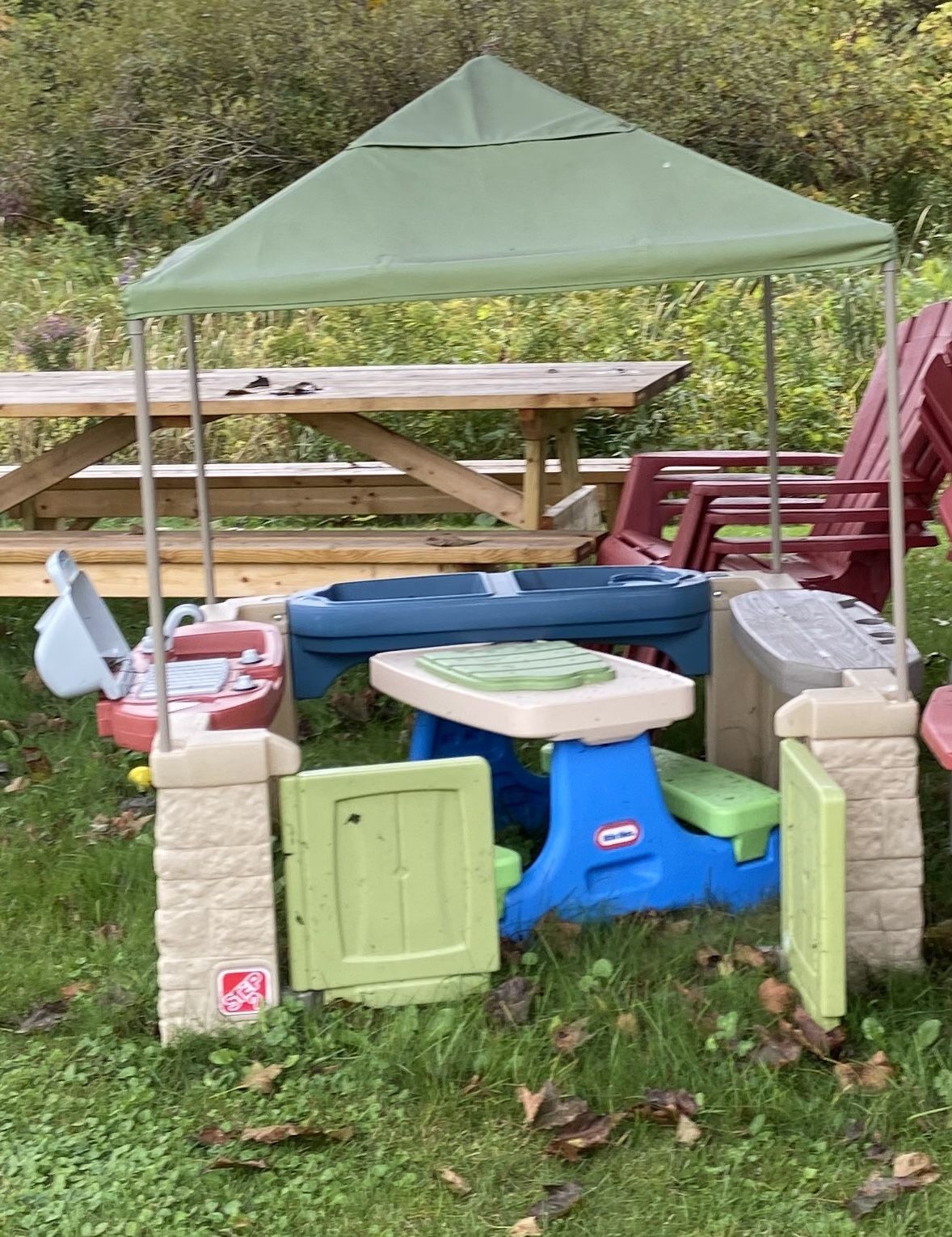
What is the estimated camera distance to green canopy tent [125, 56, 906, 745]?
2799mm

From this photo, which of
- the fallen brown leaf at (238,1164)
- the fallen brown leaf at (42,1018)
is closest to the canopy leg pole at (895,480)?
the fallen brown leaf at (238,1164)

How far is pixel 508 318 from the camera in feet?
31.3

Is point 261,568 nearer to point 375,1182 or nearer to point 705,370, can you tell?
point 375,1182

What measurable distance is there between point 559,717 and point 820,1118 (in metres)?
0.96

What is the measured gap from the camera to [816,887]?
2752 millimetres

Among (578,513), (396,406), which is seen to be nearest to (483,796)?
(396,406)

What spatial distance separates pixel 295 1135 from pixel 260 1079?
8.1 inches

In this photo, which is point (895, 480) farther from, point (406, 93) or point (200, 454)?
point (406, 93)

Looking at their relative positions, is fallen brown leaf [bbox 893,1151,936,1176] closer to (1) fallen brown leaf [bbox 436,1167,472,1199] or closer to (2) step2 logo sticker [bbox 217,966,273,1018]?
(1) fallen brown leaf [bbox 436,1167,472,1199]

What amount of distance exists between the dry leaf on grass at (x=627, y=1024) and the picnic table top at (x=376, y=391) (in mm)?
2342

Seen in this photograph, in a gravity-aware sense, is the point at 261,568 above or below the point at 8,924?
above

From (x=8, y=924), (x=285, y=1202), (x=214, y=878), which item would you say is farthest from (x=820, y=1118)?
(x=8, y=924)

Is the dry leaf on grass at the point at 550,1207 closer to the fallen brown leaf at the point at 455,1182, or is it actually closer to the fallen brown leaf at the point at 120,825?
the fallen brown leaf at the point at 455,1182

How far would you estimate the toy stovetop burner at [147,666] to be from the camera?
3299mm
